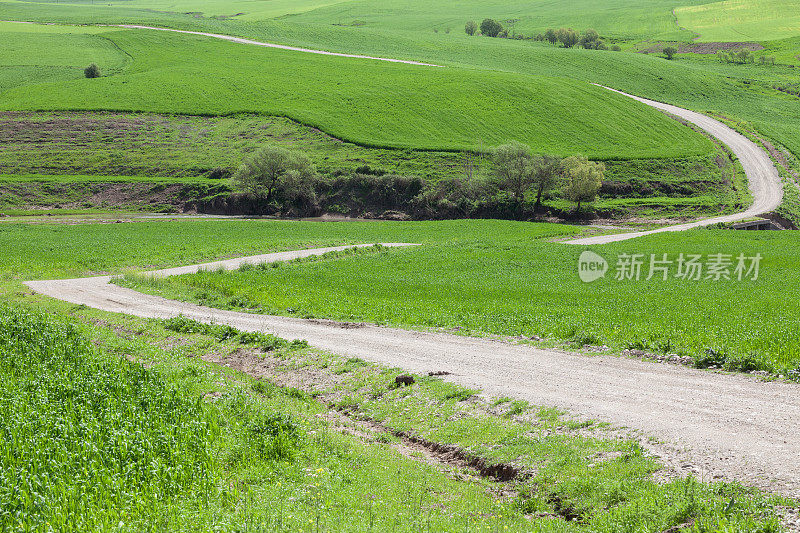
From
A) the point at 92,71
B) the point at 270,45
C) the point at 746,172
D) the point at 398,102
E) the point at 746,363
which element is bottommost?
the point at 746,363

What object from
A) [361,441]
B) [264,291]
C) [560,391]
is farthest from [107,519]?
[264,291]

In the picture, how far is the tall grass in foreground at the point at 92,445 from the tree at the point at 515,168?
75.2m

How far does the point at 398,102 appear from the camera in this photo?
392ft

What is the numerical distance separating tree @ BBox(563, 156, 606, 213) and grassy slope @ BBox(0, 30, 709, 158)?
1482 cm

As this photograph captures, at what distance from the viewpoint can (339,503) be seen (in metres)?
10.4

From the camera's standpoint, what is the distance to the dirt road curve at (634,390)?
38.0 feet

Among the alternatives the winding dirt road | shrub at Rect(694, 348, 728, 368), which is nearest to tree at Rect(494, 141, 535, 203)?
the winding dirt road

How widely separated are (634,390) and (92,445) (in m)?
14.2

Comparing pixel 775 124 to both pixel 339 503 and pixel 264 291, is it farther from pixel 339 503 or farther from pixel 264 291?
pixel 339 503

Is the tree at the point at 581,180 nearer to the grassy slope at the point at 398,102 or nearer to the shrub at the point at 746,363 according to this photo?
the grassy slope at the point at 398,102

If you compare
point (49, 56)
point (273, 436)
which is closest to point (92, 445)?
point (273, 436)

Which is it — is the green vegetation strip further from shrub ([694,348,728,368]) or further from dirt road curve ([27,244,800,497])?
shrub ([694,348,728,368])

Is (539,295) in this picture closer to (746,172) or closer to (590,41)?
(746,172)

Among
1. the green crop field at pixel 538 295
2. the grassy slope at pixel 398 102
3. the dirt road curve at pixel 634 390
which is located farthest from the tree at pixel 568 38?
the dirt road curve at pixel 634 390
